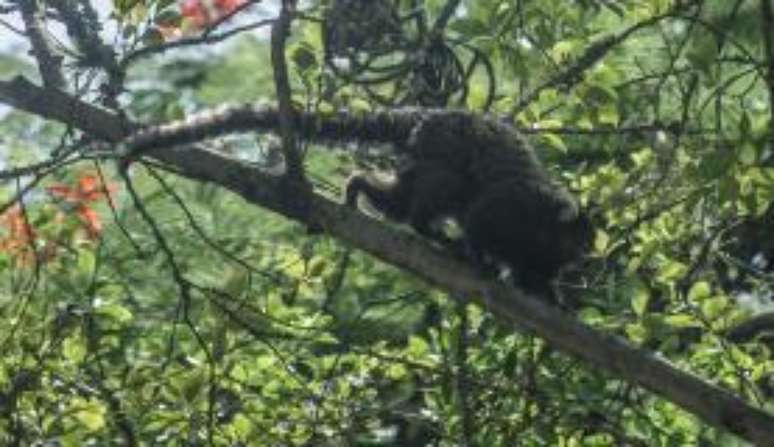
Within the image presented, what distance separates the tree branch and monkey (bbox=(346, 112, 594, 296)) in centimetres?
86

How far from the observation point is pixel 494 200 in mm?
5051

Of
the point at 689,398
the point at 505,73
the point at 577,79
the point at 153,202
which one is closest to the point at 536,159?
the point at 577,79

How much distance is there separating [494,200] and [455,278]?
0.98 m

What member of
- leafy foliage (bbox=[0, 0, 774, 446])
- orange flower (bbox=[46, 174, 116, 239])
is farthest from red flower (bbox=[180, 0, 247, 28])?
orange flower (bbox=[46, 174, 116, 239])

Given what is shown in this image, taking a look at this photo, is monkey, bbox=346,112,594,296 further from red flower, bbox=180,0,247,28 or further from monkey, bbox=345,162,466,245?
red flower, bbox=180,0,247,28

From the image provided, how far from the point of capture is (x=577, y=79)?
16.1 feet

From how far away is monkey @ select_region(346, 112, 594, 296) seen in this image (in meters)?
5.03

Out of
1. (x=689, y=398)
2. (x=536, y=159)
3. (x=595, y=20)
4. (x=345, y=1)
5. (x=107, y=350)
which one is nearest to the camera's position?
(x=689, y=398)

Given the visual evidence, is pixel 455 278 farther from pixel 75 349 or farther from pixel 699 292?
pixel 75 349

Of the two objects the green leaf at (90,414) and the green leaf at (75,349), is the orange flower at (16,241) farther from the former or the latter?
the green leaf at (90,414)

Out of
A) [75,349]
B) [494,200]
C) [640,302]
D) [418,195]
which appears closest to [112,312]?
[75,349]

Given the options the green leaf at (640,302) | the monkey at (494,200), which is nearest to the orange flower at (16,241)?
the monkey at (494,200)

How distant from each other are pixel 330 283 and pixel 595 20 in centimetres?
204

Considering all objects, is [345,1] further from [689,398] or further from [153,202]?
[153,202]
